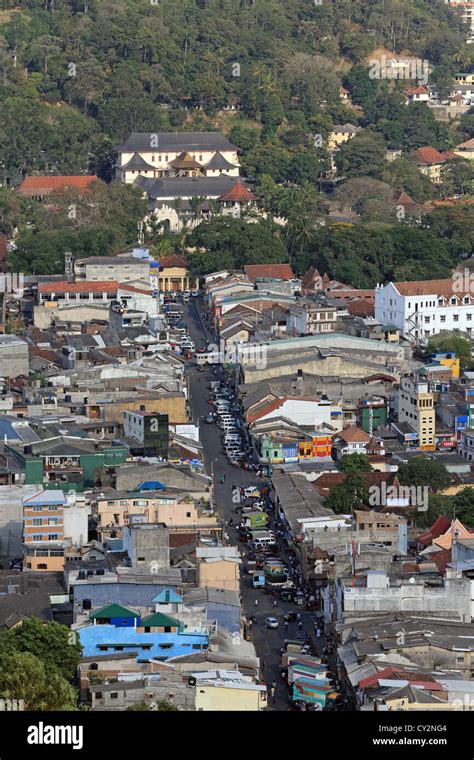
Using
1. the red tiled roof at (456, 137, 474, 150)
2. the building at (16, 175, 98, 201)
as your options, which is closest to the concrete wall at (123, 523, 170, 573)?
the building at (16, 175, 98, 201)

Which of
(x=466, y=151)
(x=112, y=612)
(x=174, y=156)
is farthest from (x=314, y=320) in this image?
(x=466, y=151)

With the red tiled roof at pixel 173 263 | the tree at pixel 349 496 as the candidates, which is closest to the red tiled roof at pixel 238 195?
the red tiled roof at pixel 173 263

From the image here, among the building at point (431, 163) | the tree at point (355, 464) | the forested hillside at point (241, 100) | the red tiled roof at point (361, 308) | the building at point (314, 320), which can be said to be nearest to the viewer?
the tree at point (355, 464)

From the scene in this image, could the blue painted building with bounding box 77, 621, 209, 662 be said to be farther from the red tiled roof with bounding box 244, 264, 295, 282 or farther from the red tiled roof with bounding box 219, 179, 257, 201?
the red tiled roof with bounding box 219, 179, 257, 201

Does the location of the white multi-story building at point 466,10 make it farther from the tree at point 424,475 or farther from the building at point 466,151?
the tree at point 424,475

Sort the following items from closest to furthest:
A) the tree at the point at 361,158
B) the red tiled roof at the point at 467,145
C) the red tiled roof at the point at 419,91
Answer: the tree at the point at 361,158 → the red tiled roof at the point at 467,145 → the red tiled roof at the point at 419,91

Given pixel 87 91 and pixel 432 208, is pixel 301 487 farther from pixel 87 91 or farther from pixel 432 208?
pixel 87 91
